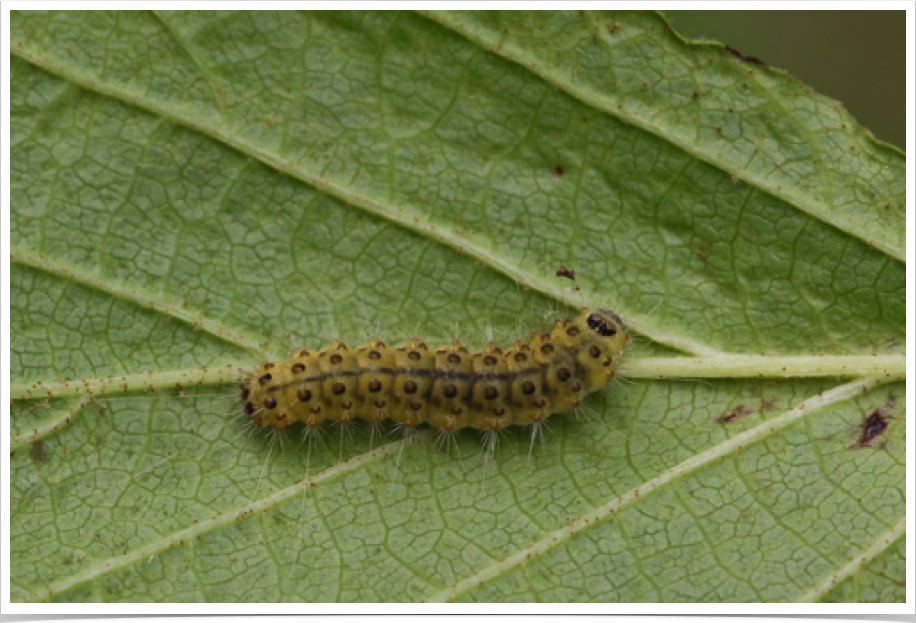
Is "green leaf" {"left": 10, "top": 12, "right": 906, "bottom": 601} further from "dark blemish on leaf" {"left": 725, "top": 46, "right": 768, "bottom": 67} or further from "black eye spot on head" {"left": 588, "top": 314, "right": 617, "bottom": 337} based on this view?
"black eye spot on head" {"left": 588, "top": 314, "right": 617, "bottom": 337}

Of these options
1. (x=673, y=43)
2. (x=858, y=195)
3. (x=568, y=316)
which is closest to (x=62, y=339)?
(x=568, y=316)

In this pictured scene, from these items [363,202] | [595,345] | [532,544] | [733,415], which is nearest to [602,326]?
[595,345]

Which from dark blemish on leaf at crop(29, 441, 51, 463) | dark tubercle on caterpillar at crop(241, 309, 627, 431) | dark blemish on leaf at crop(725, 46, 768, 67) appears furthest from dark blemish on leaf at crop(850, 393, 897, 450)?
dark blemish on leaf at crop(29, 441, 51, 463)

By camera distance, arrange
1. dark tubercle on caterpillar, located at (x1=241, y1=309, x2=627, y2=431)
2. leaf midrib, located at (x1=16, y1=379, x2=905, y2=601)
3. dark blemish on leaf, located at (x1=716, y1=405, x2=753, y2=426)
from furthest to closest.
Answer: dark blemish on leaf, located at (x1=716, y1=405, x2=753, y2=426), leaf midrib, located at (x1=16, y1=379, x2=905, y2=601), dark tubercle on caterpillar, located at (x1=241, y1=309, x2=627, y2=431)

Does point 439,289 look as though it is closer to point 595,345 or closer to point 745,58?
point 595,345

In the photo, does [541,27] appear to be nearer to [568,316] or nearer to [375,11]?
[375,11]

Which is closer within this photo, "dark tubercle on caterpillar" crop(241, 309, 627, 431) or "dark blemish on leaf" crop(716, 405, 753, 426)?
"dark tubercle on caterpillar" crop(241, 309, 627, 431)

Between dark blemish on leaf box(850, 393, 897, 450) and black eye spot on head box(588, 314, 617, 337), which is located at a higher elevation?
dark blemish on leaf box(850, 393, 897, 450)
